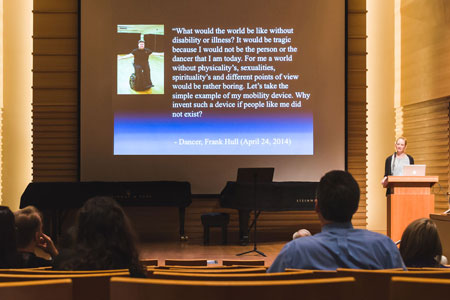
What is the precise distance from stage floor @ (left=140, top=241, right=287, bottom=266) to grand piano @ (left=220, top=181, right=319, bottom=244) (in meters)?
0.45

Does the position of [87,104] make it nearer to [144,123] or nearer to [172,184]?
[144,123]

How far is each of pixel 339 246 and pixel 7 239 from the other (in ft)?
4.76

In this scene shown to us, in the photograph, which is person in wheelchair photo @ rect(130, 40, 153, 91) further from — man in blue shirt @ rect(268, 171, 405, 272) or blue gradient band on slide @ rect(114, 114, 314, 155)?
man in blue shirt @ rect(268, 171, 405, 272)

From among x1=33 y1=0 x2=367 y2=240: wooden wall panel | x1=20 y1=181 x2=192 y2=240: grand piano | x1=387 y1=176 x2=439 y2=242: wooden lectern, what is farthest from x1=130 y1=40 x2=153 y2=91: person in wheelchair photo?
x1=387 y1=176 x2=439 y2=242: wooden lectern

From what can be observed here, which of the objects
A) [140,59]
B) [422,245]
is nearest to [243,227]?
[140,59]

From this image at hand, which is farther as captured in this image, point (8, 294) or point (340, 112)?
point (340, 112)

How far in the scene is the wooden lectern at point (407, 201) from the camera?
6.00 meters

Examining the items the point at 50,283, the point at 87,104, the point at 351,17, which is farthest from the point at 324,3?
the point at 50,283

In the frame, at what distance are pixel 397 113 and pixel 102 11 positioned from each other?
543 centimetres

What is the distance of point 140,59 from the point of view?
330 inches

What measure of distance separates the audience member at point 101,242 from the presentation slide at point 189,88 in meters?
6.38

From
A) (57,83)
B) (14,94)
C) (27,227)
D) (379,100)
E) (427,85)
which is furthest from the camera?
(379,100)

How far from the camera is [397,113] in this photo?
31.1ft

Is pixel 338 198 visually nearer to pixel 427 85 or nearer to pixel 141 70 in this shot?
pixel 141 70
